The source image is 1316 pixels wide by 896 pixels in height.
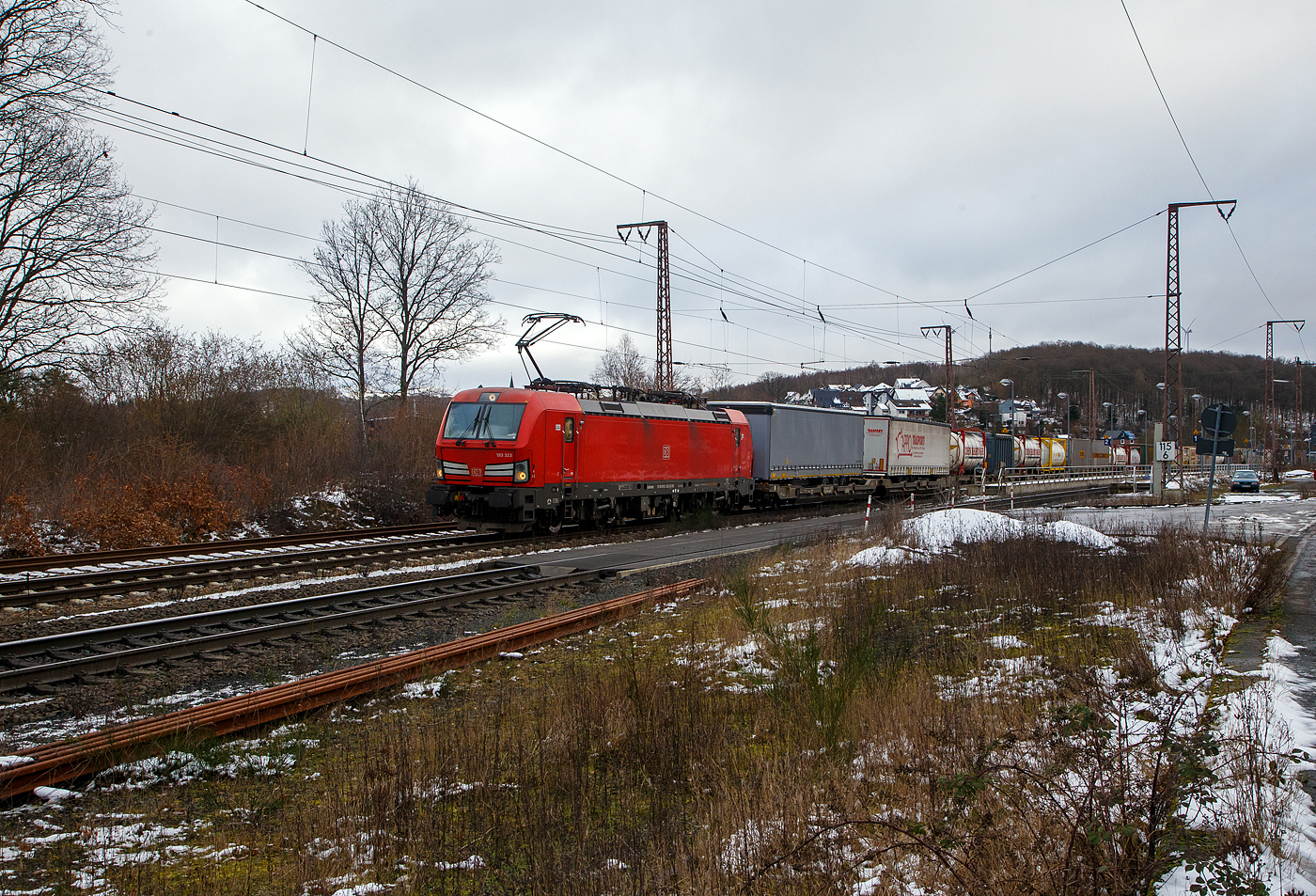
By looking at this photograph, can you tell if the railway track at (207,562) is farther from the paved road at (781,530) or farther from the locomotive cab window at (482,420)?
the paved road at (781,530)

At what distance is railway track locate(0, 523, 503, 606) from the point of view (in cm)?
1106

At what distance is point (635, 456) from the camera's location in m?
20.1

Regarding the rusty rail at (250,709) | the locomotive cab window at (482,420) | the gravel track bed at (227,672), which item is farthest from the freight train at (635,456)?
the rusty rail at (250,709)

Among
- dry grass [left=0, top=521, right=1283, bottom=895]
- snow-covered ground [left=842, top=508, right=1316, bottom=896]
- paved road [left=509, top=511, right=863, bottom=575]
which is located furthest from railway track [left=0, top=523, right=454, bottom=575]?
snow-covered ground [left=842, top=508, right=1316, bottom=896]

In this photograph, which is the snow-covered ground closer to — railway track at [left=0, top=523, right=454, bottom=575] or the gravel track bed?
the gravel track bed

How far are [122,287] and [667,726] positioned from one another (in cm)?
2125

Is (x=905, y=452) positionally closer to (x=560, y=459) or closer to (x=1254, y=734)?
(x=560, y=459)

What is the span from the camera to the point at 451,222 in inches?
1362

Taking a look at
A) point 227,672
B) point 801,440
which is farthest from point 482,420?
point 801,440

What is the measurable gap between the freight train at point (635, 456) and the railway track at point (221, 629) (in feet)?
15.7

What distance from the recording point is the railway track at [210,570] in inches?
436

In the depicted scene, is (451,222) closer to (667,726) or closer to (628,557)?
(628,557)

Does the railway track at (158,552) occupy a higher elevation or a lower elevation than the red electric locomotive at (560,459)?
lower

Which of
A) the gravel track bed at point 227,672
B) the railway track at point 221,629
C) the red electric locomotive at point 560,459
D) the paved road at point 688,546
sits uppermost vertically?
the red electric locomotive at point 560,459
